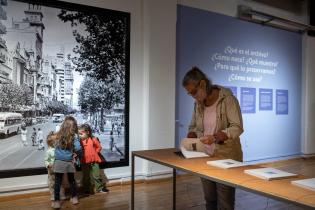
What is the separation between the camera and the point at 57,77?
4555 mm

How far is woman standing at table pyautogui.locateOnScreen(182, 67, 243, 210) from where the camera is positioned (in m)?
2.59

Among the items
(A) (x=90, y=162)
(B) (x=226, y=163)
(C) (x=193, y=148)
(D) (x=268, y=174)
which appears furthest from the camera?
(A) (x=90, y=162)

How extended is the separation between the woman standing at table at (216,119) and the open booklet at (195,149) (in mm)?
51

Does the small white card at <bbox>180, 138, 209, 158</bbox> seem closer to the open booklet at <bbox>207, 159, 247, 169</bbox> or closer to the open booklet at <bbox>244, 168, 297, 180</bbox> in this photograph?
the open booklet at <bbox>207, 159, 247, 169</bbox>

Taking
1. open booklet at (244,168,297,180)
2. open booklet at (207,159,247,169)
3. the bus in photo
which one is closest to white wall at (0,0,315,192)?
the bus in photo

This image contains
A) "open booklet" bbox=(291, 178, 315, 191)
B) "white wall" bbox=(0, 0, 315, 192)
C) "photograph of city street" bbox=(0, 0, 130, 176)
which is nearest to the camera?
"open booklet" bbox=(291, 178, 315, 191)

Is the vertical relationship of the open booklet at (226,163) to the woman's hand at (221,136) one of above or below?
below

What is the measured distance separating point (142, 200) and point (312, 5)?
610 centimetres

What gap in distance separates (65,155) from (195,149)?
179 centimetres

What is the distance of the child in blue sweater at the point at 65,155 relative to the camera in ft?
12.9

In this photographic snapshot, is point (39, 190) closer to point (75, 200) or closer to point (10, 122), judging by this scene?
point (75, 200)

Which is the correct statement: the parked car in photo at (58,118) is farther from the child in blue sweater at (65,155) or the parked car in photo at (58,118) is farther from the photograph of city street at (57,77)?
the child in blue sweater at (65,155)

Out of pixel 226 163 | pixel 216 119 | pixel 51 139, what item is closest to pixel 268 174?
pixel 226 163

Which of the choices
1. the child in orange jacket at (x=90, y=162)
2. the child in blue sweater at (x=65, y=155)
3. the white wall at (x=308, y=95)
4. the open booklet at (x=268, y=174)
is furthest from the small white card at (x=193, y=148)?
the white wall at (x=308, y=95)
